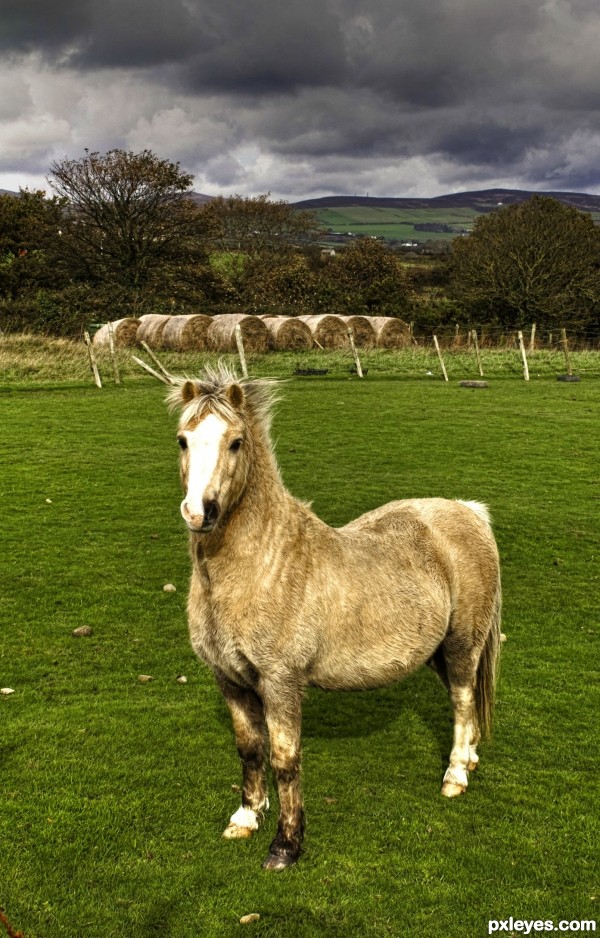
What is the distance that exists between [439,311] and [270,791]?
170 ft

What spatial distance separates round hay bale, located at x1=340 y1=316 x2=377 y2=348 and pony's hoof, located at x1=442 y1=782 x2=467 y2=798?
35792 mm

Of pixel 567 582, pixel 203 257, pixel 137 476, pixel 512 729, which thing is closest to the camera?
pixel 512 729

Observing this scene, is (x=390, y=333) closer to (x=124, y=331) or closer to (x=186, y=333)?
(x=186, y=333)

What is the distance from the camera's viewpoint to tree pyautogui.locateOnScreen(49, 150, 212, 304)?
1810 inches

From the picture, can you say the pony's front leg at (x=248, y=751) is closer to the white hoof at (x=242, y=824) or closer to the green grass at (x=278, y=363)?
the white hoof at (x=242, y=824)

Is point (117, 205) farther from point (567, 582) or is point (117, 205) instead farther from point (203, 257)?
point (567, 582)

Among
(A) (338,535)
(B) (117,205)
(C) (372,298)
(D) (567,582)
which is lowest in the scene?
(D) (567,582)

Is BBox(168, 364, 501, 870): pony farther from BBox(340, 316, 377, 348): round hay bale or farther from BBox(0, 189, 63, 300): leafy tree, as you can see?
BBox(0, 189, 63, 300): leafy tree

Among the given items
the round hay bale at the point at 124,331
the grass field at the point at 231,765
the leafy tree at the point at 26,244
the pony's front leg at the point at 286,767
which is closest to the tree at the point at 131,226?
the leafy tree at the point at 26,244

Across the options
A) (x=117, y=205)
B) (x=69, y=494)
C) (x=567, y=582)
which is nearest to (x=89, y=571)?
(x=69, y=494)

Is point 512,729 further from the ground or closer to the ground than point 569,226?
closer to the ground

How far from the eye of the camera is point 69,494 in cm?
1284

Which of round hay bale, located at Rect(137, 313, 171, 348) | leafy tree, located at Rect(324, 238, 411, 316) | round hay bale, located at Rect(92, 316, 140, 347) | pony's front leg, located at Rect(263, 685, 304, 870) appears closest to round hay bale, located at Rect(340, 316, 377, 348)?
round hay bale, located at Rect(137, 313, 171, 348)

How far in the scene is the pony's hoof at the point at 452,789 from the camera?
5.15 m
